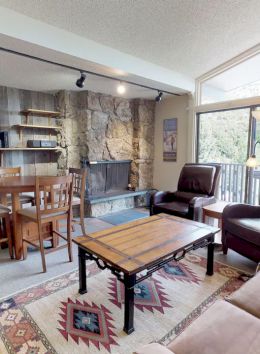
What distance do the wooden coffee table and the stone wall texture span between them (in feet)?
7.83

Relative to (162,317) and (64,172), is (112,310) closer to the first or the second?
(162,317)

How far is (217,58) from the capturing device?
3465 mm

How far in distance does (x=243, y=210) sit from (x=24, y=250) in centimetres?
245

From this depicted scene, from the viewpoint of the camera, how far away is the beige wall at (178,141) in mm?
4438

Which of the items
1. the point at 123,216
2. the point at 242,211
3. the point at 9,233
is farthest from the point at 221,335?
the point at 123,216

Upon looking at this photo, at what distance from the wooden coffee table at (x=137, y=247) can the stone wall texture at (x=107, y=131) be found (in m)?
2.39

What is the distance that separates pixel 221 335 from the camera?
1023 millimetres

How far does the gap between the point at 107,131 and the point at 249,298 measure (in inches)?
148

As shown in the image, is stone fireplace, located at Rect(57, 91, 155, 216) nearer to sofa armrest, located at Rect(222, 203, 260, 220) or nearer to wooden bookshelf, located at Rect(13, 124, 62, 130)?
wooden bookshelf, located at Rect(13, 124, 62, 130)

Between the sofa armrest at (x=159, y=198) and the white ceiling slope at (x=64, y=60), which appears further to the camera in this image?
the sofa armrest at (x=159, y=198)

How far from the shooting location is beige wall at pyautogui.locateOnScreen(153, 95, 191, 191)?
444 centimetres

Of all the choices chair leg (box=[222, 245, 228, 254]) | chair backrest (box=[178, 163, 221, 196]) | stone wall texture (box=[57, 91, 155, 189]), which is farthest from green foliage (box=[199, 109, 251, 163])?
chair leg (box=[222, 245, 228, 254])

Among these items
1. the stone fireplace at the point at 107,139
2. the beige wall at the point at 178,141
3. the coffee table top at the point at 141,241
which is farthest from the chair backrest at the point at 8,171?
the beige wall at the point at 178,141

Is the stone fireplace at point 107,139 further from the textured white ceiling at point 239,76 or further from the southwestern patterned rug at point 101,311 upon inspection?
the southwestern patterned rug at point 101,311
